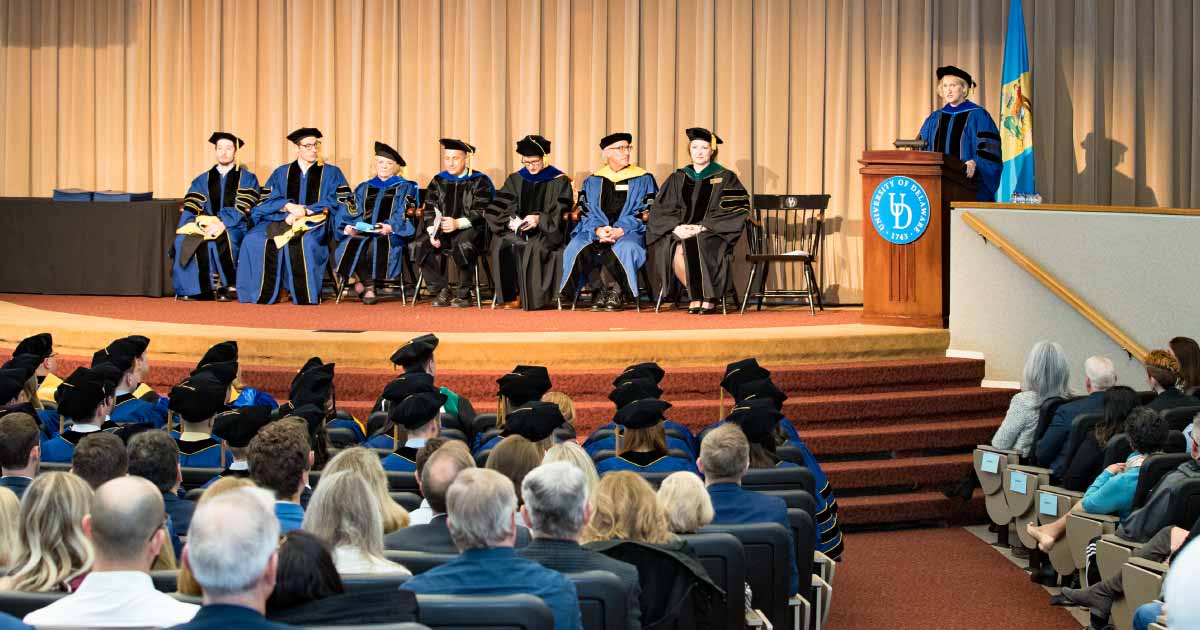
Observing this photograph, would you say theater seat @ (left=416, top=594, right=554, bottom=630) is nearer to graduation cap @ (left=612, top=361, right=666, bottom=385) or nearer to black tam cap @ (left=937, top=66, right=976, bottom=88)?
graduation cap @ (left=612, top=361, right=666, bottom=385)

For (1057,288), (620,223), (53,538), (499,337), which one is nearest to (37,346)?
(499,337)

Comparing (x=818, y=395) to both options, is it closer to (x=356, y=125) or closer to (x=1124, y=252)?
(x=1124, y=252)

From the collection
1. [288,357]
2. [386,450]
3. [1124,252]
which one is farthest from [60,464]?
[1124,252]

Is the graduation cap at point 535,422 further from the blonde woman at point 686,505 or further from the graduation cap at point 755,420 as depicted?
the blonde woman at point 686,505

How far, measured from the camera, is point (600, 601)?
344 cm

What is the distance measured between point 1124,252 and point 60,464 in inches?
265

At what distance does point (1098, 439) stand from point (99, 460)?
4.32 metres

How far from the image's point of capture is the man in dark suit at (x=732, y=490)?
186 inches

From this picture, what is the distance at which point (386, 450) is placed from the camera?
5.88m

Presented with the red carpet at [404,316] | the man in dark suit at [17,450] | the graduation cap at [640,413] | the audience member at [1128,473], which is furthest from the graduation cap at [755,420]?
the red carpet at [404,316]

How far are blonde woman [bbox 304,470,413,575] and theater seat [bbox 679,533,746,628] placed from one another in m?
0.98

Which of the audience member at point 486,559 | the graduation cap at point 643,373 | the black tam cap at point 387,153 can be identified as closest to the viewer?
the audience member at point 486,559

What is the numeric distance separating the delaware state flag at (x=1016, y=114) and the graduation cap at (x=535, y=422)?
766 centimetres

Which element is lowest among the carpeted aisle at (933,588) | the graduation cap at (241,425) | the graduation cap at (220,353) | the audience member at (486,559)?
the carpeted aisle at (933,588)
